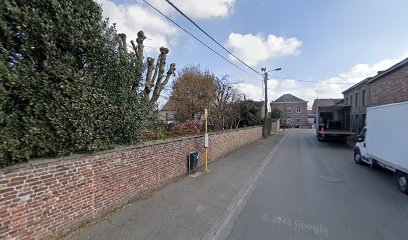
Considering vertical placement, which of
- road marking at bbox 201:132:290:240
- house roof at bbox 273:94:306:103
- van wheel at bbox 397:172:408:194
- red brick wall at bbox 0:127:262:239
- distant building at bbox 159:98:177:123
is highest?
house roof at bbox 273:94:306:103

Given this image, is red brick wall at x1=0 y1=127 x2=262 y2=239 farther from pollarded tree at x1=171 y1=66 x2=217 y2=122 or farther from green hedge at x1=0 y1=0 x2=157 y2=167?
Result: pollarded tree at x1=171 y1=66 x2=217 y2=122

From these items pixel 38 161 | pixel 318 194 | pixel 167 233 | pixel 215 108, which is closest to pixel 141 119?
pixel 38 161

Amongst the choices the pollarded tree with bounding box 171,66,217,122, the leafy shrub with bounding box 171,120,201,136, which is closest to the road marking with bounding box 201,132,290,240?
the leafy shrub with bounding box 171,120,201,136

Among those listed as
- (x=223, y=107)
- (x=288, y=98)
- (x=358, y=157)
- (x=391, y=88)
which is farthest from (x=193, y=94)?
(x=288, y=98)

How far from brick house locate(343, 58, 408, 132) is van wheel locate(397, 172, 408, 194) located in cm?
955

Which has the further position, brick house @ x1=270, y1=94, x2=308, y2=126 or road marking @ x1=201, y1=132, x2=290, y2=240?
brick house @ x1=270, y1=94, x2=308, y2=126

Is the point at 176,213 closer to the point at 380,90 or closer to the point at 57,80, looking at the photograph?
the point at 57,80

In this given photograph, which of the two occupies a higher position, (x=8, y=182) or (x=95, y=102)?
(x=95, y=102)

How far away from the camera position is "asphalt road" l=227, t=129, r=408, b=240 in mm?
3703

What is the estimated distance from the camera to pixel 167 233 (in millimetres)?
3613

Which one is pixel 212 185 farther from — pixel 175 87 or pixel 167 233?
pixel 175 87

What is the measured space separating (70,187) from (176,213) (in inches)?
80.3

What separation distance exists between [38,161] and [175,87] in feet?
47.9

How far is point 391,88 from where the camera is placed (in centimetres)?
1445
